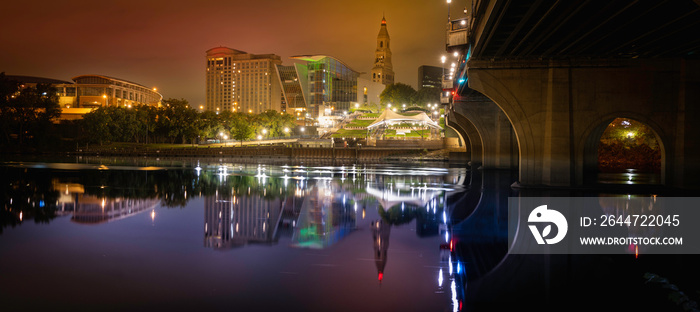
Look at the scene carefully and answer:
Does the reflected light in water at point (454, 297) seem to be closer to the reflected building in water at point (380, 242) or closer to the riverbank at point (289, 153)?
the reflected building in water at point (380, 242)

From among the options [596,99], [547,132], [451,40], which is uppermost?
[451,40]

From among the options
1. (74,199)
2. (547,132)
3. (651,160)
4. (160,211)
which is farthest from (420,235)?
(651,160)

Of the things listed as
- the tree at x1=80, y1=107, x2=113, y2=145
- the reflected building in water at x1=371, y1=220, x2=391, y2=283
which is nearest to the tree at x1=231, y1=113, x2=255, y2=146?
the tree at x1=80, y1=107, x2=113, y2=145

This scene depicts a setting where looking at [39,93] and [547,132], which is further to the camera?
[39,93]

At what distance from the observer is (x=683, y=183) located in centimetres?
2784

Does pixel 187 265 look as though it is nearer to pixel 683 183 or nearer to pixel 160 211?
pixel 160 211

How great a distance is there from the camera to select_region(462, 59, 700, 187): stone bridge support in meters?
28.0

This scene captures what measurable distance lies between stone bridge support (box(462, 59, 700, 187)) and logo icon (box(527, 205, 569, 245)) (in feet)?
31.8

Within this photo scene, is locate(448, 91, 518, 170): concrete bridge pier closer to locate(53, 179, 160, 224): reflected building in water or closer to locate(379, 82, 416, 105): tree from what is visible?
locate(53, 179, 160, 224): reflected building in water

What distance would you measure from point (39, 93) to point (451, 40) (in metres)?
97.4

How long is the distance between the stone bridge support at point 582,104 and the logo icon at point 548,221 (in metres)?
9.70

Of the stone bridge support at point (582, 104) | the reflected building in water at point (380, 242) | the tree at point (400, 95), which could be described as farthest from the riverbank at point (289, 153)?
the tree at point (400, 95)

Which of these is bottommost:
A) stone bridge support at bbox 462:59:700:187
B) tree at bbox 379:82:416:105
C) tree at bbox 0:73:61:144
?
stone bridge support at bbox 462:59:700:187

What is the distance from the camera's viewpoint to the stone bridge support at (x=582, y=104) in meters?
28.0
